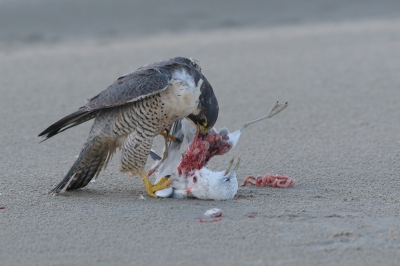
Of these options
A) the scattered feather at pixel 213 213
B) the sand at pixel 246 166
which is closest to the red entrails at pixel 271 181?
the sand at pixel 246 166

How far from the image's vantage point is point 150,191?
4742 mm

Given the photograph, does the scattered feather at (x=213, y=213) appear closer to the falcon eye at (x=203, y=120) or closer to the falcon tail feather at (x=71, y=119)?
the falcon eye at (x=203, y=120)

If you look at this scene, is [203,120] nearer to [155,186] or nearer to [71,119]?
[155,186]

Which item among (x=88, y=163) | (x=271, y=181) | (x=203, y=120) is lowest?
(x=271, y=181)

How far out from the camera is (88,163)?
4.95 m

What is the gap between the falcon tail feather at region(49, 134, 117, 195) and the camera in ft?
15.7

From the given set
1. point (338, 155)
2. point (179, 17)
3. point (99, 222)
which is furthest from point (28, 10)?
point (99, 222)

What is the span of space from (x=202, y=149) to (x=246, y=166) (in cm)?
86

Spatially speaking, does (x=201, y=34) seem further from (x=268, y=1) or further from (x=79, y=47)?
(x=268, y=1)

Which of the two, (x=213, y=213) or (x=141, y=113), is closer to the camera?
(x=213, y=213)

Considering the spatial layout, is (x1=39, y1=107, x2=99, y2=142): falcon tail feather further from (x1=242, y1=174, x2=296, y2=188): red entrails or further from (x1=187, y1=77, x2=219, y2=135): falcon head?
(x1=242, y1=174, x2=296, y2=188): red entrails

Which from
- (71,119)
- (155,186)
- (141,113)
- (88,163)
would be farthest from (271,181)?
(71,119)

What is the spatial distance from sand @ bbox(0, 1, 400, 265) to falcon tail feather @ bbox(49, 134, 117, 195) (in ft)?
0.34

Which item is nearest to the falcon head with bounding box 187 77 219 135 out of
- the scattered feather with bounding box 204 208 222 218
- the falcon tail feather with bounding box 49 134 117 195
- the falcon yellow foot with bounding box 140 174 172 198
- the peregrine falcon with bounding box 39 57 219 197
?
the peregrine falcon with bounding box 39 57 219 197
